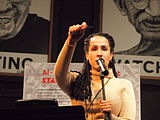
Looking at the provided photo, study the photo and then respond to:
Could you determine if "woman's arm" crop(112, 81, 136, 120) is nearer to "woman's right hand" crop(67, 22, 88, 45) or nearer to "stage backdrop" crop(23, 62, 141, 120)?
"woman's right hand" crop(67, 22, 88, 45)

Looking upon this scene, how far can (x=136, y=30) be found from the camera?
3.35m

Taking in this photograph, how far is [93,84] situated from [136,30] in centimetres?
173

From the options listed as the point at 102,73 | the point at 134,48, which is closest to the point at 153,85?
the point at 134,48

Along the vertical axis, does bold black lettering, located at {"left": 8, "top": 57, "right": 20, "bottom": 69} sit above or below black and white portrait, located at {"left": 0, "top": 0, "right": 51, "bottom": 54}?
below

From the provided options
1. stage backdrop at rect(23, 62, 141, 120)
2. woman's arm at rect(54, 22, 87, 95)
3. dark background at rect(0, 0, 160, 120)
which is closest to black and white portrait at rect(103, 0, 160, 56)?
dark background at rect(0, 0, 160, 120)

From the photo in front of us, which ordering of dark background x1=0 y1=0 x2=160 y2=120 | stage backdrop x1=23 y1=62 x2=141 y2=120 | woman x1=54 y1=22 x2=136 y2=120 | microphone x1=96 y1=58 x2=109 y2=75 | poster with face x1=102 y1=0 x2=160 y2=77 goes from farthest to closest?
poster with face x1=102 y1=0 x2=160 y2=77 < dark background x1=0 y1=0 x2=160 y2=120 < stage backdrop x1=23 y1=62 x2=141 y2=120 < woman x1=54 y1=22 x2=136 y2=120 < microphone x1=96 y1=58 x2=109 y2=75

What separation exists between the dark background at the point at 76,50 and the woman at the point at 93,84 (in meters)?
1.39

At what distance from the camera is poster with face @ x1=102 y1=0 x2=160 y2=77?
329 cm

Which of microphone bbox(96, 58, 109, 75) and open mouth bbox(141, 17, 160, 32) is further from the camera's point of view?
open mouth bbox(141, 17, 160, 32)

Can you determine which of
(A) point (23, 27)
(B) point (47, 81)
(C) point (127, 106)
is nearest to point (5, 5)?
(A) point (23, 27)

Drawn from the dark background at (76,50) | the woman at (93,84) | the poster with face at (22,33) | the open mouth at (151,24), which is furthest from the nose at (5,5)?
the woman at (93,84)

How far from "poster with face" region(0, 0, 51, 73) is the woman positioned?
1.43 meters

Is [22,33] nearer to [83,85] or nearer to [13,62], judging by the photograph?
[13,62]

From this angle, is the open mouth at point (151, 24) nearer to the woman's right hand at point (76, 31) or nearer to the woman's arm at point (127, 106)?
the woman's arm at point (127, 106)
